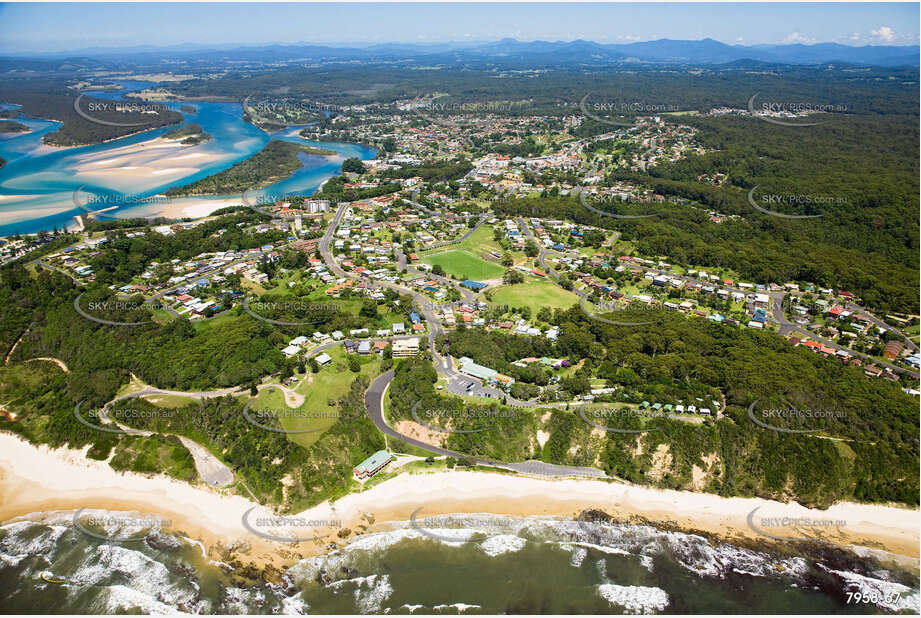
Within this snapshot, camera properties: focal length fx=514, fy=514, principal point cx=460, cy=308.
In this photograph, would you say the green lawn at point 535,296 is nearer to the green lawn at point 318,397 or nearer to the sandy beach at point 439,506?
→ the green lawn at point 318,397

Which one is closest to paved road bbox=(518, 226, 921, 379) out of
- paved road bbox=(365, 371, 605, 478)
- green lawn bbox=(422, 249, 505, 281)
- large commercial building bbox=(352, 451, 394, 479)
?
green lawn bbox=(422, 249, 505, 281)

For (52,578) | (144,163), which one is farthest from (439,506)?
(144,163)

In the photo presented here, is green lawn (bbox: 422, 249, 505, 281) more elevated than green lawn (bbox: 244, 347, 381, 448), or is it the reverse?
green lawn (bbox: 422, 249, 505, 281)

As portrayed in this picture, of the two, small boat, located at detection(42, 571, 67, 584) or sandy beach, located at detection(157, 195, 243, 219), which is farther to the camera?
sandy beach, located at detection(157, 195, 243, 219)

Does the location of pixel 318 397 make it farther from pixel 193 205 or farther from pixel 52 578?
pixel 193 205

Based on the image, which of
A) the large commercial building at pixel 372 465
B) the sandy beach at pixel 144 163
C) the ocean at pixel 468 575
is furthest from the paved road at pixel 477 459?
the sandy beach at pixel 144 163

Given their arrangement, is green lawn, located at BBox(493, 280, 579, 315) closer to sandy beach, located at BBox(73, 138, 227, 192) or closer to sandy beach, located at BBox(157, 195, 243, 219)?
sandy beach, located at BBox(157, 195, 243, 219)
